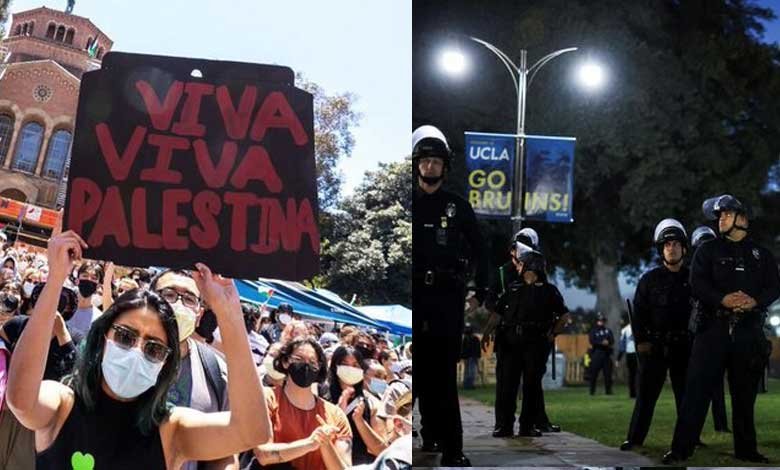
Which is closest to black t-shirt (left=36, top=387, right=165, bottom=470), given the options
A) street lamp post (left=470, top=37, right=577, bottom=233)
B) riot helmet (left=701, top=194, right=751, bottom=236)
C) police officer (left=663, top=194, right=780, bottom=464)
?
street lamp post (left=470, top=37, right=577, bottom=233)

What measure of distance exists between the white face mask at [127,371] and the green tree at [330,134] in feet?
3.19

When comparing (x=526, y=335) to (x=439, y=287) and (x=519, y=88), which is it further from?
(x=519, y=88)

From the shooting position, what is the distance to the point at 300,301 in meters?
3.86

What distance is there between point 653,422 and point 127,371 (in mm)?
2809

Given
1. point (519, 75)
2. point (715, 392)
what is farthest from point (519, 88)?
point (715, 392)

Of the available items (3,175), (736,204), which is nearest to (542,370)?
(736,204)

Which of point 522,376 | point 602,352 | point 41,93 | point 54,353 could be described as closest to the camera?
point 54,353

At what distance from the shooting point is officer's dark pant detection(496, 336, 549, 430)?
4.89 meters

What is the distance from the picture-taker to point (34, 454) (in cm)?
353

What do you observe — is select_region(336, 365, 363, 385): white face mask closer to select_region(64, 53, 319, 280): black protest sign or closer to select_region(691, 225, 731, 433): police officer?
select_region(64, 53, 319, 280): black protest sign

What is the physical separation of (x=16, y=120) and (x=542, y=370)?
288 cm

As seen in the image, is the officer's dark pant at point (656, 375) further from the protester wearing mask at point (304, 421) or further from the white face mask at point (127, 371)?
the white face mask at point (127, 371)

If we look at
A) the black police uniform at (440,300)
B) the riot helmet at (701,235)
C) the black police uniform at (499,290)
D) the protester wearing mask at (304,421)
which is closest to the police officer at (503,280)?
the black police uniform at (499,290)

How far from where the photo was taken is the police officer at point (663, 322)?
16.2 ft
